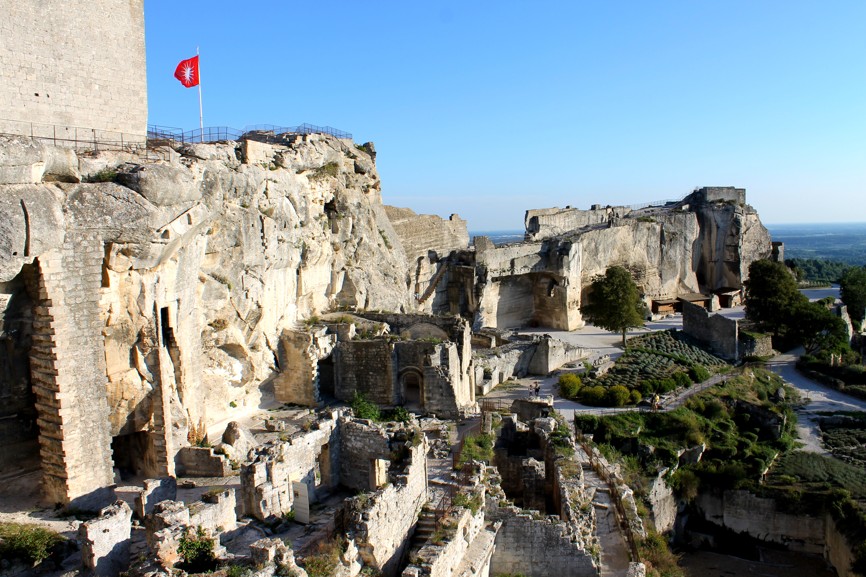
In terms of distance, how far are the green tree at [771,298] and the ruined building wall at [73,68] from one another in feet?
93.1

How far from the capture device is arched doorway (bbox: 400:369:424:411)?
20.1 metres

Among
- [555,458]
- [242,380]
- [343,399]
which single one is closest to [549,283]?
[343,399]

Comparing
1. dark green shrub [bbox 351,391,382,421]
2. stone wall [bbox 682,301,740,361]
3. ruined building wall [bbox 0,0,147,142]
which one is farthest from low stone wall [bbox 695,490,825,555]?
ruined building wall [bbox 0,0,147,142]

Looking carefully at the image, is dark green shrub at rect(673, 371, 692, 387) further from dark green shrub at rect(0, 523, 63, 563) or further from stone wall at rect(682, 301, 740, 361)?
dark green shrub at rect(0, 523, 63, 563)

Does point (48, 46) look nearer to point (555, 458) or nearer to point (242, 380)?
point (242, 380)

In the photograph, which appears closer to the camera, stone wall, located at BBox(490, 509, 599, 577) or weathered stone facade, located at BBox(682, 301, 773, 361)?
stone wall, located at BBox(490, 509, 599, 577)

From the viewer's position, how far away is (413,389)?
21.3m

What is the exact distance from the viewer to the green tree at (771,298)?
32500 mm

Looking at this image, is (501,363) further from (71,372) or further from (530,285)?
(71,372)

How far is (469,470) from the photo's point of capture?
39.5 ft

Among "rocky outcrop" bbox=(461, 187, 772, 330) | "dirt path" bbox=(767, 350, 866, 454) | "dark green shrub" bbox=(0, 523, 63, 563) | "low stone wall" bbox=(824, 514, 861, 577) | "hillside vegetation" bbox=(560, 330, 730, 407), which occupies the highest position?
"rocky outcrop" bbox=(461, 187, 772, 330)

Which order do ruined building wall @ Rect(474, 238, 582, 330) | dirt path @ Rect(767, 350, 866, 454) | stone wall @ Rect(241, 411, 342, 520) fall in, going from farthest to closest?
ruined building wall @ Rect(474, 238, 582, 330) → dirt path @ Rect(767, 350, 866, 454) → stone wall @ Rect(241, 411, 342, 520)

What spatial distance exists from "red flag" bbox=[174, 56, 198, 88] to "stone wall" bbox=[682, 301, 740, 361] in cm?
2350

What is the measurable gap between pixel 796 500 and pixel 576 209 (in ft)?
96.4
